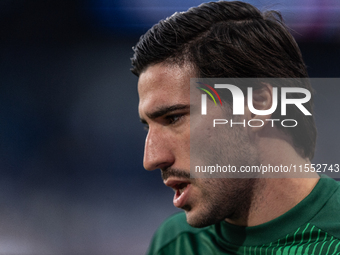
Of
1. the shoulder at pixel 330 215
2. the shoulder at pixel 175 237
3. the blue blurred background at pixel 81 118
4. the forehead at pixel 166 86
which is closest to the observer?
the shoulder at pixel 330 215

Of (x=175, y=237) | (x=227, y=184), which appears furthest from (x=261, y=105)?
(x=175, y=237)

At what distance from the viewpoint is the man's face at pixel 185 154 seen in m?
0.93

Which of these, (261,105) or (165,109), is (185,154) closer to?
(165,109)

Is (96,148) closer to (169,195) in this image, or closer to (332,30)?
(169,195)

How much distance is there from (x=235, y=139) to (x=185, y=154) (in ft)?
0.52

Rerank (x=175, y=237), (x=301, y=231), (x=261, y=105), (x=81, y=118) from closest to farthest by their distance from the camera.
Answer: (x=301, y=231) → (x=261, y=105) → (x=175, y=237) → (x=81, y=118)

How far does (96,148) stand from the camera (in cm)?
312

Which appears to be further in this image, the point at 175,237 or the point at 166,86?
the point at 175,237

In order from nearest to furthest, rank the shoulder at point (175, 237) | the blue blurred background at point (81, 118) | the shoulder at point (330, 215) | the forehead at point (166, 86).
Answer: the shoulder at point (330, 215)
the forehead at point (166, 86)
the shoulder at point (175, 237)
the blue blurred background at point (81, 118)

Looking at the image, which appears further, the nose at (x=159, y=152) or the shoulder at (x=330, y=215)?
the nose at (x=159, y=152)

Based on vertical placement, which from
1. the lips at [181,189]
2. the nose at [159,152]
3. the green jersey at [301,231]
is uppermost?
the nose at [159,152]

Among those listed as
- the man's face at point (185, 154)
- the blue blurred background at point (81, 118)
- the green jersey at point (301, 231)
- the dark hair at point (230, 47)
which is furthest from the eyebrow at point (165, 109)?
the blue blurred background at point (81, 118)

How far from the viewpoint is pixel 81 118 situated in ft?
10.1

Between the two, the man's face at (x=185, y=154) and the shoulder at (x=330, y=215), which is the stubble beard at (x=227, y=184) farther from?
the shoulder at (x=330, y=215)
